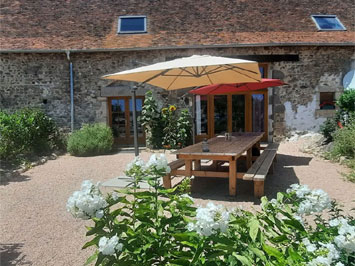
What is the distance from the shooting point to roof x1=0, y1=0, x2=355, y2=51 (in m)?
10.3

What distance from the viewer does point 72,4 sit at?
12297mm

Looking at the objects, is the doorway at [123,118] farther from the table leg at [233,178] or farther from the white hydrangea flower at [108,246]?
the white hydrangea flower at [108,246]

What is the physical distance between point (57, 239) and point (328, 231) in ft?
9.17

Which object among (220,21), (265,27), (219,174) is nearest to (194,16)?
(220,21)

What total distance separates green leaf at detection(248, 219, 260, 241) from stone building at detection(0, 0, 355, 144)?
901 cm

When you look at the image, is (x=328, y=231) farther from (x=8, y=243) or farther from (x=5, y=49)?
(x=5, y=49)

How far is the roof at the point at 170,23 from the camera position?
10.3m

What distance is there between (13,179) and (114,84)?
5.18 meters

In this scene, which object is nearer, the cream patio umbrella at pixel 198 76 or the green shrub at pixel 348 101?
the cream patio umbrella at pixel 198 76

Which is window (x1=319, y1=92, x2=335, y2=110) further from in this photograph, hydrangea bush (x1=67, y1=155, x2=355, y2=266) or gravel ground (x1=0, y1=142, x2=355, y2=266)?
hydrangea bush (x1=67, y1=155, x2=355, y2=266)

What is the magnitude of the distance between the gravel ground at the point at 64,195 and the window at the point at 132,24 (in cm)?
512

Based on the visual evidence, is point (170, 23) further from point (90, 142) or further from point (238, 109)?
point (90, 142)

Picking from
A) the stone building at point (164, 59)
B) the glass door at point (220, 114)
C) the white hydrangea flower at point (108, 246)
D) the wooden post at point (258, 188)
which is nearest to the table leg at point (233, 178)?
the wooden post at point (258, 188)

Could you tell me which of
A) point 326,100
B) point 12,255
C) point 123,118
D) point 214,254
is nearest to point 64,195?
point 12,255
